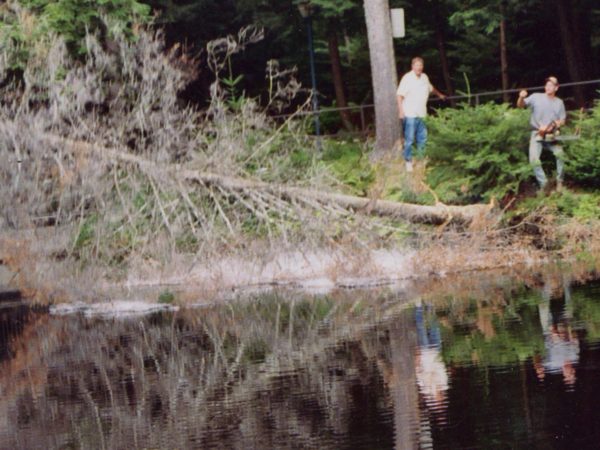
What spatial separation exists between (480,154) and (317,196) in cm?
289

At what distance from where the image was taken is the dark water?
9953mm

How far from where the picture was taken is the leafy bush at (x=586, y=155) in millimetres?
22000

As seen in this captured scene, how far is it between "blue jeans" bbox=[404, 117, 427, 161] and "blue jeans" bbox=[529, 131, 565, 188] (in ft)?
8.28

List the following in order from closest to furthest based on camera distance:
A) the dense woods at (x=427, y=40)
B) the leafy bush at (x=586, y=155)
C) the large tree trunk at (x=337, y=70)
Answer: the leafy bush at (x=586, y=155) < the dense woods at (x=427, y=40) < the large tree trunk at (x=337, y=70)

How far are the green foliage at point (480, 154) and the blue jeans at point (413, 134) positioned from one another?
1.43 meters

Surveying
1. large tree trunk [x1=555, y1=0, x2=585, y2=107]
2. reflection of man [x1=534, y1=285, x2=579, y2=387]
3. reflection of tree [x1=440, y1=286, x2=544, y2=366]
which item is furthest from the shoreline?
large tree trunk [x1=555, y1=0, x2=585, y2=107]

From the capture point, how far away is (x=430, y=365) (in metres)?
Result: 12.5

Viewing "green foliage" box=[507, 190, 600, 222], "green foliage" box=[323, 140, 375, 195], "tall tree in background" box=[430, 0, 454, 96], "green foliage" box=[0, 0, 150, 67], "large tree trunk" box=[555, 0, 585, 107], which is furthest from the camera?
"tall tree in background" box=[430, 0, 454, 96]

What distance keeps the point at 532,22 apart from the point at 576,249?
14802 millimetres

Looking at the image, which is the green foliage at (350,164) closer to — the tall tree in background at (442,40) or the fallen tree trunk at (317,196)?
the fallen tree trunk at (317,196)

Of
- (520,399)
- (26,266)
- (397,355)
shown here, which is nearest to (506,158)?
(26,266)

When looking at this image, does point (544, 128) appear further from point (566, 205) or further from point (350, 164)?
point (350, 164)

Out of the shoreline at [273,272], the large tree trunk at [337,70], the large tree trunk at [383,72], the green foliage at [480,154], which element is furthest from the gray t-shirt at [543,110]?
the large tree trunk at [337,70]

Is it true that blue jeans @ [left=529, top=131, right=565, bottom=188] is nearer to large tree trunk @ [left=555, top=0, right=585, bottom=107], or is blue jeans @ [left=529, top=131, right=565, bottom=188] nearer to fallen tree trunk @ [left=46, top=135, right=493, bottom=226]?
fallen tree trunk @ [left=46, top=135, right=493, bottom=226]
